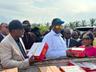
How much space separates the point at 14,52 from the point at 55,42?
1.46 metres

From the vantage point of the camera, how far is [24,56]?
4184mm

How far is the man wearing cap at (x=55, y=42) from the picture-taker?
495 cm

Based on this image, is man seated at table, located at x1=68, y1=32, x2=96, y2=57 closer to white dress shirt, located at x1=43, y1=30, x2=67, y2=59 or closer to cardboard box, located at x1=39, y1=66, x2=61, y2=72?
white dress shirt, located at x1=43, y1=30, x2=67, y2=59

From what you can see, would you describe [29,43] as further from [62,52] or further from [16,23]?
[16,23]

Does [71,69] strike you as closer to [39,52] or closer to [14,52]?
[39,52]

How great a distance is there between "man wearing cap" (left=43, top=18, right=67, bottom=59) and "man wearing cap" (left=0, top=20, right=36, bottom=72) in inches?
31.6

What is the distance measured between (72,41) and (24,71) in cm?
447

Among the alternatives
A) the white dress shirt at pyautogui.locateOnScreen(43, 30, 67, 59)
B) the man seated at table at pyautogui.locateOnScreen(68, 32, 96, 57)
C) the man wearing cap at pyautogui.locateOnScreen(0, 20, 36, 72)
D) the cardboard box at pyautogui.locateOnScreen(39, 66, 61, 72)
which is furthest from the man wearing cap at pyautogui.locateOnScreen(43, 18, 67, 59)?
the cardboard box at pyautogui.locateOnScreen(39, 66, 61, 72)

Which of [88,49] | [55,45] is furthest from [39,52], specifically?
[55,45]

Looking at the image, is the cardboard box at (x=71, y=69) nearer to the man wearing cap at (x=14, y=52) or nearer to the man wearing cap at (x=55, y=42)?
the man wearing cap at (x=14, y=52)

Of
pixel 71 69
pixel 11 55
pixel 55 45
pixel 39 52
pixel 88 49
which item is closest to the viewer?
pixel 71 69

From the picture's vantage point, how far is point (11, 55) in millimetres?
3939

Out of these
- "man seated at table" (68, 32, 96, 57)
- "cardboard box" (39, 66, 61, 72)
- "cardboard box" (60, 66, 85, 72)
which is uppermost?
"man seated at table" (68, 32, 96, 57)

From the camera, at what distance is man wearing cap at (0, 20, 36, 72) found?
3.85m
